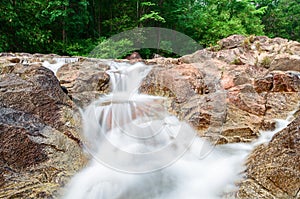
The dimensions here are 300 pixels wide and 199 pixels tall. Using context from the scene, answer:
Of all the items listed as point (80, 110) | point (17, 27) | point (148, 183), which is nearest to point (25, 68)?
point (80, 110)

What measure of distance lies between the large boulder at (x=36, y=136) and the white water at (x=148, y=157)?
0.84 ft

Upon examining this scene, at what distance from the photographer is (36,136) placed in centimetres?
309

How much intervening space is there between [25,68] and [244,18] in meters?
14.8

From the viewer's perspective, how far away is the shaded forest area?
10.8 meters

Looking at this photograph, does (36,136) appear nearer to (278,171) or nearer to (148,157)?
(148,157)

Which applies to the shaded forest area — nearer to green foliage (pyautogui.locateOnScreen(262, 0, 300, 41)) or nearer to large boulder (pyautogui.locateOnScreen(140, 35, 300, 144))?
green foliage (pyautogui.locateOnScreen(262, 0, 300, 41))

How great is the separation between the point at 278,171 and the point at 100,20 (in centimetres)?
1343

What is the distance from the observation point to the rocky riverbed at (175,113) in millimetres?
2627

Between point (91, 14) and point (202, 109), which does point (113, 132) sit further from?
point (91, 14)

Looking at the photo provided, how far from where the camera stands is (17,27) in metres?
10.7

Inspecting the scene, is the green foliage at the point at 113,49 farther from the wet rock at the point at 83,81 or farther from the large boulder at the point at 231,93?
the large boulder at the point at 231,93

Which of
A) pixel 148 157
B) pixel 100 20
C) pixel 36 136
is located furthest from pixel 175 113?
Answer: pixel 100 20

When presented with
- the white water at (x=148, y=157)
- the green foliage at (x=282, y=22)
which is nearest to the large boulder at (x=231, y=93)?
the white water at (x=148, y=157)

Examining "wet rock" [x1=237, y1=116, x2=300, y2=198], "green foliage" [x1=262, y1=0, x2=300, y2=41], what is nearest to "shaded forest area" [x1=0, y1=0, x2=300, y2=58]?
"green foliage" [x1=262, y1=0, x2=300, y2=41]
